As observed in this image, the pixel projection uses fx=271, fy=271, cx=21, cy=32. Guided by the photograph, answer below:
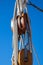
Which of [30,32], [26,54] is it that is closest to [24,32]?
[30,32]

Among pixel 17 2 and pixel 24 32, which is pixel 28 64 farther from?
pixel 17 2

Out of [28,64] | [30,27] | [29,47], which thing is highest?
[30,27]

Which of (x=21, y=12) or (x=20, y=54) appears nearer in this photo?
(x=20, y=54)

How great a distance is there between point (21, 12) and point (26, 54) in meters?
0.72

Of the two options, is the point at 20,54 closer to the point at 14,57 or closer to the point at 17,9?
the point at 14,57

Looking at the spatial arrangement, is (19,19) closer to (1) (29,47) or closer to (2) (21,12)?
(2) (21,12)

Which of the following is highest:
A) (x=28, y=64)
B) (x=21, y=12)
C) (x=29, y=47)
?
(x=21, y=12)

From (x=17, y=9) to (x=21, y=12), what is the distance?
92mm

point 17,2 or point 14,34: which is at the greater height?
point 17,2

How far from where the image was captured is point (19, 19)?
4391 mm

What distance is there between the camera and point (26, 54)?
4270mm

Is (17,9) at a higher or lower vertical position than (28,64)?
higher

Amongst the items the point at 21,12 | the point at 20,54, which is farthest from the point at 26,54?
the point at 21,12

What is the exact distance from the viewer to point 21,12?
177 inches
